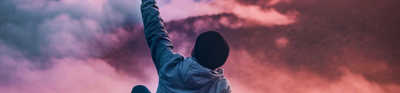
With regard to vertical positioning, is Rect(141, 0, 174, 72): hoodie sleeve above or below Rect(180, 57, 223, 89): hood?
above

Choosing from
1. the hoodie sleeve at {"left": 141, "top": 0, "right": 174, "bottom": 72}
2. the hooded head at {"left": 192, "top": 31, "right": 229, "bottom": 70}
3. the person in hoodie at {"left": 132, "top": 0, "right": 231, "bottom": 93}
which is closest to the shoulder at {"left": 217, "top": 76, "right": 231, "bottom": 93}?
the person in hoodie at {"left": 132, "top": 0, "right": 231, "bottom": 93}

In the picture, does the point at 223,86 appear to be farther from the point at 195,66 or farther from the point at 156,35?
the point at 156,35

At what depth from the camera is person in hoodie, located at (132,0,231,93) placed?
1.62 metres

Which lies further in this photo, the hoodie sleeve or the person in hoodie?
the hoodie sleeve

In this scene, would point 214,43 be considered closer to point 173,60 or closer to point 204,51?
point 204,51

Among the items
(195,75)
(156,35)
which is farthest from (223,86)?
(156,35)

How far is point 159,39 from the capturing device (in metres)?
1.81

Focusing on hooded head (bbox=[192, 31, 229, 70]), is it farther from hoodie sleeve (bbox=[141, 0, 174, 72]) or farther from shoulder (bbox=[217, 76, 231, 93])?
hoodie sleeve (bbox=[141, 0, 174, 72])

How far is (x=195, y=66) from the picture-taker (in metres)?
1.61

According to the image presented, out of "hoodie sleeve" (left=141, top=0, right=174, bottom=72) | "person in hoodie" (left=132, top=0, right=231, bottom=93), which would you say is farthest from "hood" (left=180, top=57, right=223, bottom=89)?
"hoodie sleeve" (left=141, top=0, right=174, bottom=72)

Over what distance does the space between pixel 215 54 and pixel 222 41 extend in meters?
0.10

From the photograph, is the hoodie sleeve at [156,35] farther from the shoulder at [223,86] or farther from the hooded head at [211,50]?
the shoulder at [223,86]

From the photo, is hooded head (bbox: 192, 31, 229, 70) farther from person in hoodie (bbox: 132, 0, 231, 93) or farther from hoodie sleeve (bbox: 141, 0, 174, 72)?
hoodie sleeve (bbox: 141, 0, 174, 72)

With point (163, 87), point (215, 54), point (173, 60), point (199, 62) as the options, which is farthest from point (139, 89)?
point (215, 54)
